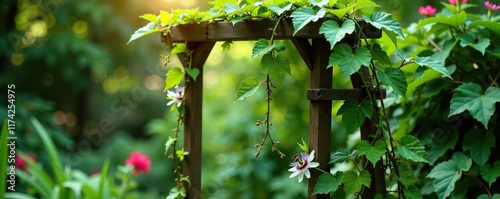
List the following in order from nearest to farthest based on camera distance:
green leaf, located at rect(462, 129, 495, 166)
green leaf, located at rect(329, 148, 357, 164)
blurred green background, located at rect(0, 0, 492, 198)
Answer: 1. green leaf, located at rect(329, 148, 357, 164)
2. green leaf, located at rect(462, 129, 495, 166)
3. blurred green background, located at rect(0, 0, 492, 198)

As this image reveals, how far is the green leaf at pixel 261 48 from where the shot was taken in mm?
1523

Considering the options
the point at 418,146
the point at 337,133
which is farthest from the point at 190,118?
the point at 337,133

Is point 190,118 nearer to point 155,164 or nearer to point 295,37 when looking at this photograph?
point 295,37

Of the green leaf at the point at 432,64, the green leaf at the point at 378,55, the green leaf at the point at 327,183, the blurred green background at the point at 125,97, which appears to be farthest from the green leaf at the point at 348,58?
the blurred green background at the point at 125,97

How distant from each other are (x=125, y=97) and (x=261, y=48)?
5234 millimetres

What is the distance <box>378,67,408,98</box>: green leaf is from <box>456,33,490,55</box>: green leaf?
465 mm

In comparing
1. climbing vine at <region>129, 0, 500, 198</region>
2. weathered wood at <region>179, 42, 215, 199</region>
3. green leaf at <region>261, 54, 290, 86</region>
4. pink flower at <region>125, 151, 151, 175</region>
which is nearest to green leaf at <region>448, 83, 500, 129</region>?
climbing vine at <region>129, 0, 500, 198</region>

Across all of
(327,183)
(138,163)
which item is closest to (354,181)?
(327,183)

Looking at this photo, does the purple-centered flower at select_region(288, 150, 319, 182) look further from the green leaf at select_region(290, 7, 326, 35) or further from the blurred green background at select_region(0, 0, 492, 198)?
the blurred green background at select_region(0, 0, 492, 198)

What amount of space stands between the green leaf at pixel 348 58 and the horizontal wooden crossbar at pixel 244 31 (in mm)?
91

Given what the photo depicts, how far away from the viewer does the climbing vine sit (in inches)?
60.8

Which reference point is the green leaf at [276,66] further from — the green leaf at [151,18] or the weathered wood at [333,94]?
the green leaf at [151,18]

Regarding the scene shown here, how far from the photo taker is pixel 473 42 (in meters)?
1.99

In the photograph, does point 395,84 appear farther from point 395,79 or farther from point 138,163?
point 138,163
